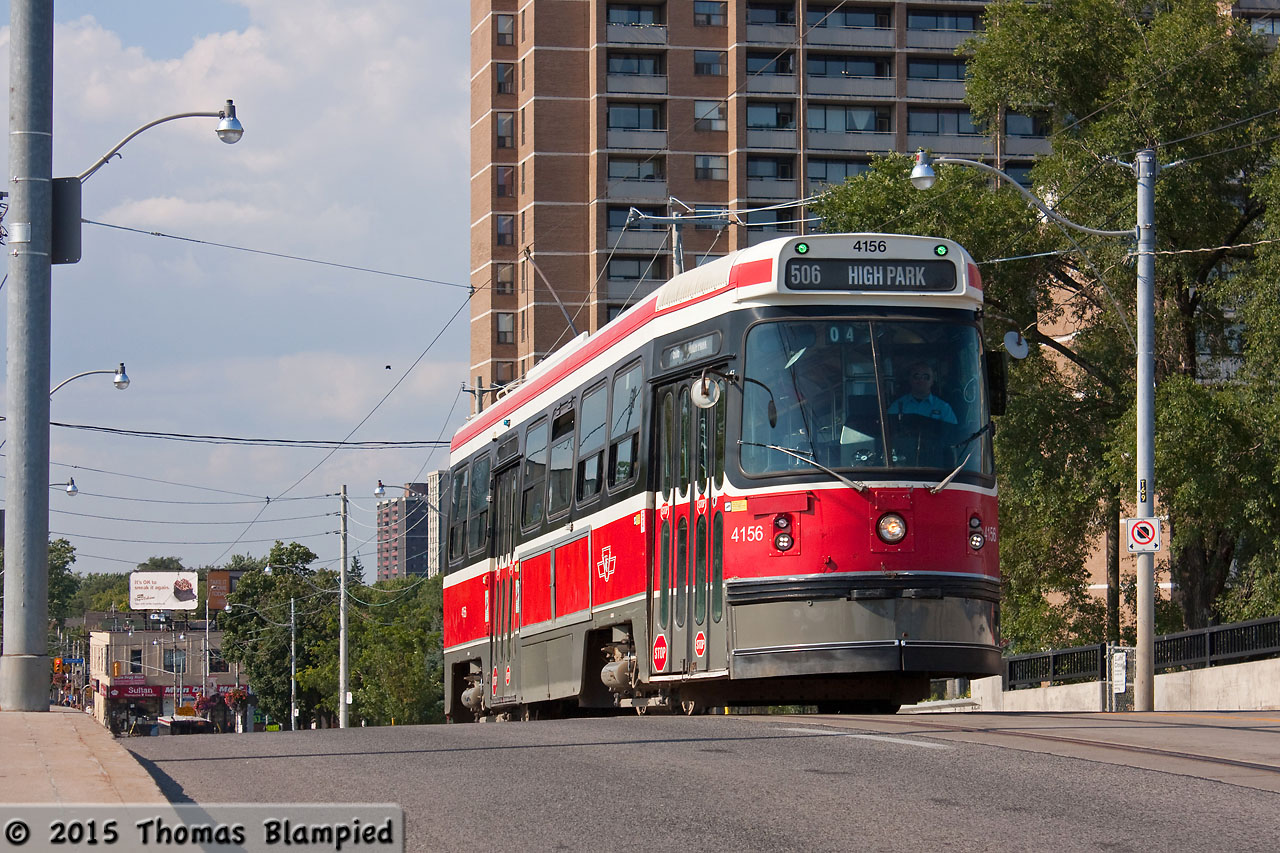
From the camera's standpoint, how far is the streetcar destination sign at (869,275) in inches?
580

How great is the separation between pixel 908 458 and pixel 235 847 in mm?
8060

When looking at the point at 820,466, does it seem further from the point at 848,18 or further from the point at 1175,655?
the point at 848,18

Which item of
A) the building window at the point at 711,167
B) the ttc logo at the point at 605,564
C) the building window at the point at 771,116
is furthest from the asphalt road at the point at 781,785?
the building window at the point at 771,116

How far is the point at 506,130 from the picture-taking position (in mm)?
91438

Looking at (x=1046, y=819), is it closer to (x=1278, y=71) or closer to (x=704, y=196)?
(x=1278, y=71)

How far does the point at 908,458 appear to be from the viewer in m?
14.3

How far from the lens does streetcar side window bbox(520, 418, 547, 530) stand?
1991 centimetres

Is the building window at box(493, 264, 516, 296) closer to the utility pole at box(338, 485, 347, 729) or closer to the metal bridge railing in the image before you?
the utility pole at box(338, 485, 347, 729)

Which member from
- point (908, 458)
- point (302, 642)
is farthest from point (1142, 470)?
point (302, 642)

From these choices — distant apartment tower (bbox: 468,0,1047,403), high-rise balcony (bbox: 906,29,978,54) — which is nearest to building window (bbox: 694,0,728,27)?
distant apartment tower (bbox: 468,0,1047,403)

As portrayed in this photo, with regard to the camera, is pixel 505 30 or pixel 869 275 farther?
pixel 505 30

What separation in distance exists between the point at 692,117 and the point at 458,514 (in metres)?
65.5

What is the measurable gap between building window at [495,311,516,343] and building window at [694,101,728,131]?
47.1 feet

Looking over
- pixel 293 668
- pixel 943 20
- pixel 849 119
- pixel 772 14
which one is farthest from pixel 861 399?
pixel 293 668
